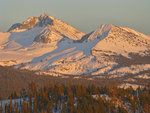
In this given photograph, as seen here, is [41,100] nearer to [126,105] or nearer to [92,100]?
[92,100]

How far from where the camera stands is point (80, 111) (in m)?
176

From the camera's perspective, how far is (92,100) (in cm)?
19238

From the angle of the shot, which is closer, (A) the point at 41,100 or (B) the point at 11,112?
(B) the point at 11,112

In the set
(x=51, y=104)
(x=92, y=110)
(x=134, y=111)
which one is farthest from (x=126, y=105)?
(x=51, y=104)

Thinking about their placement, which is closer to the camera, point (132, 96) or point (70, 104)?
Result: point (70, 104)

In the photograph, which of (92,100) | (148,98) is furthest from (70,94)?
(148,98)

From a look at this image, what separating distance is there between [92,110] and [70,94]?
23.5 m

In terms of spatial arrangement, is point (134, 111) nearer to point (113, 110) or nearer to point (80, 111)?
point (113, 110)

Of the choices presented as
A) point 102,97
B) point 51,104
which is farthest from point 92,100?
point 51,104

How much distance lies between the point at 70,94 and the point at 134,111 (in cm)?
3562

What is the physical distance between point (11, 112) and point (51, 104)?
20.3 m

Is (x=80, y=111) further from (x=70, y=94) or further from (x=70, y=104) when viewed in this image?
(x=70, y=94)

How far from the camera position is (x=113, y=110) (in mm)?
181000

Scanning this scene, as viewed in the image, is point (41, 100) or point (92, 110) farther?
point (41, 100)
